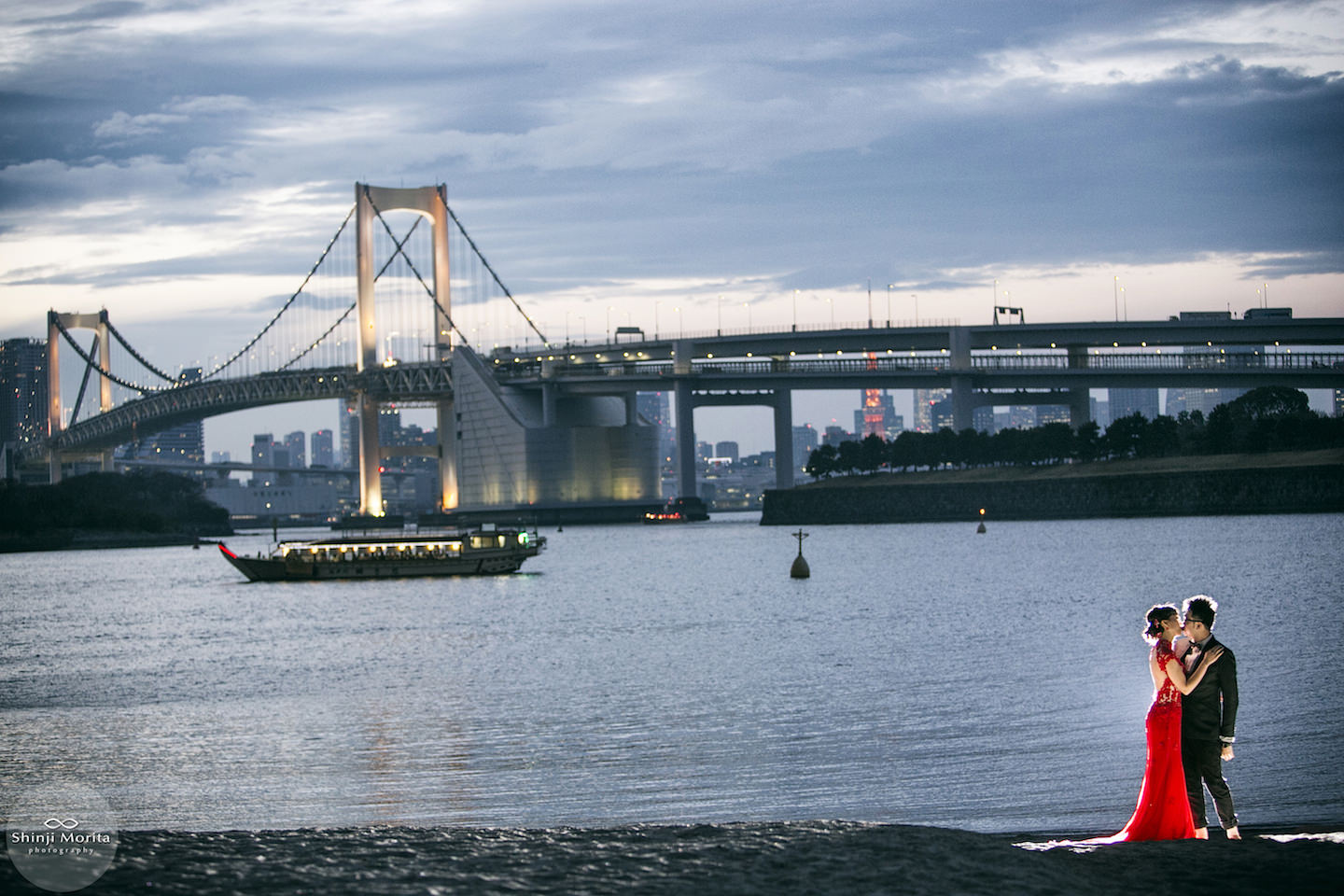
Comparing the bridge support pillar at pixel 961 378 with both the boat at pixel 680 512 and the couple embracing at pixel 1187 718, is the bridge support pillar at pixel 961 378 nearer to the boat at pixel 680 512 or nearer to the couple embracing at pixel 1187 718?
the boat at pixel 680 512

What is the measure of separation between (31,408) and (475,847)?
132020 mm

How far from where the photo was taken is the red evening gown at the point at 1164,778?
279 inches

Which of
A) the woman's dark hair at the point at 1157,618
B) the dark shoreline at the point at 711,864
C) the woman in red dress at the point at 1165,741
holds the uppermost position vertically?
the woman's dark hair at the point at 1157,618

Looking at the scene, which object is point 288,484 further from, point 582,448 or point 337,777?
point 337,777

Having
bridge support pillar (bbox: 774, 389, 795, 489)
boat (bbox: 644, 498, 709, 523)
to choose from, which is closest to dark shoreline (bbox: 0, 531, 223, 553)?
boat (bbox: 644, 498, 709, 523)

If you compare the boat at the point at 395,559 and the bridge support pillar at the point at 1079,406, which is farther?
the bridge support pillar at the point at 1079,406

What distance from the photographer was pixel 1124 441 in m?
74.6

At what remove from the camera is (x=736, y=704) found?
1695cm

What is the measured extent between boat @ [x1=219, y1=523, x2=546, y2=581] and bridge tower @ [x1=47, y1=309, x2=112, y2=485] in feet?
185

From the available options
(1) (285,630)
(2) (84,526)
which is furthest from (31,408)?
(1) (285,630)

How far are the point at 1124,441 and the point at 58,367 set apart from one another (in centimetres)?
7226

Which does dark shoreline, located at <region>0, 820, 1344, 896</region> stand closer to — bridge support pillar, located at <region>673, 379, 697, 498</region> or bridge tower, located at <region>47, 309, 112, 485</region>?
bridge support pillar, located at <region>673, 379, 697, 498</region>

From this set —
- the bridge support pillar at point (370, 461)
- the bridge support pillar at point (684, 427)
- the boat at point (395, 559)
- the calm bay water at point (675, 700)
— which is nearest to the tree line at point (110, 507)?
the bridge support pillar at point (370, 461)

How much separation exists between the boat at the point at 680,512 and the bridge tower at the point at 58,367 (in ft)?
129
